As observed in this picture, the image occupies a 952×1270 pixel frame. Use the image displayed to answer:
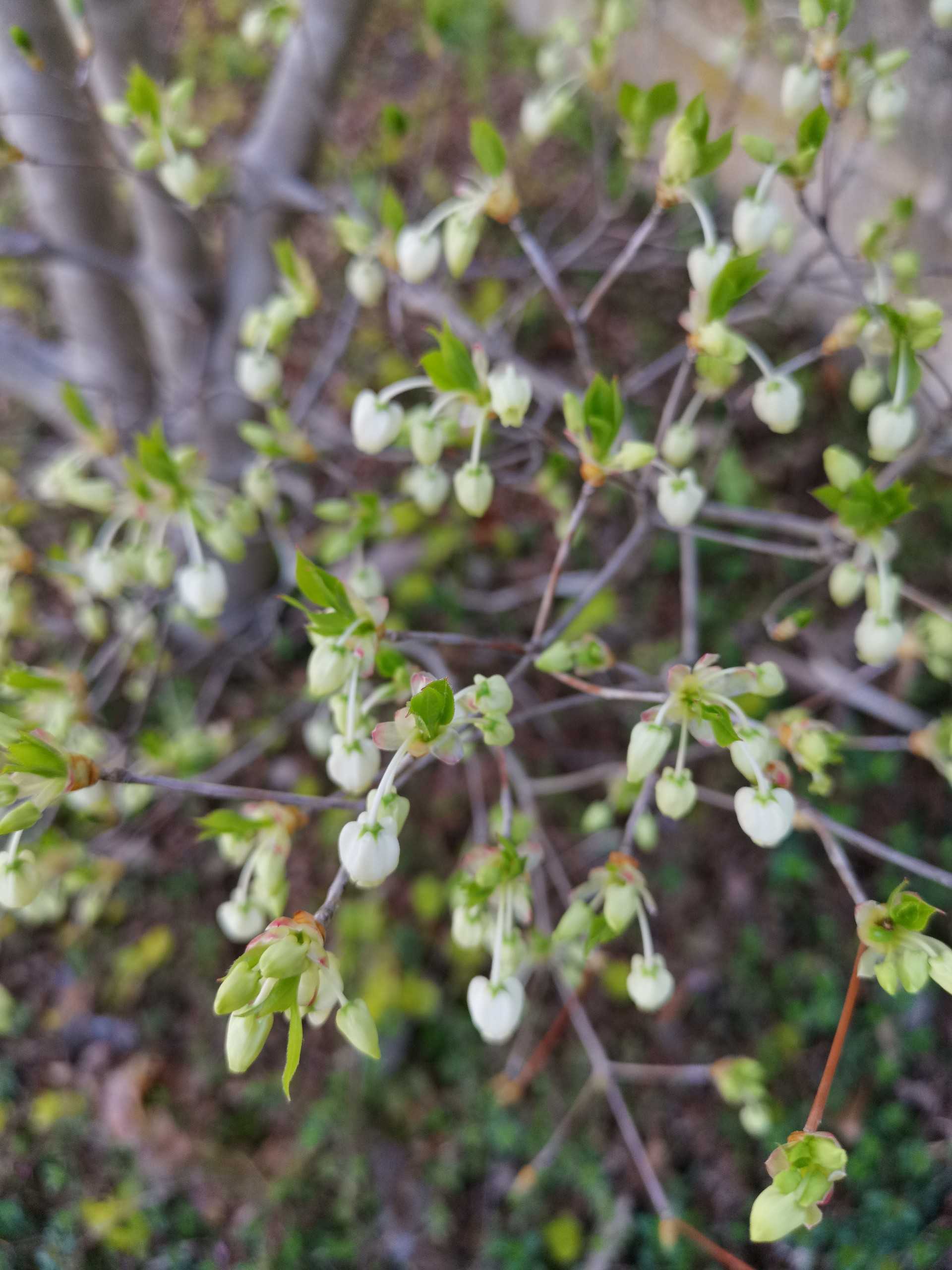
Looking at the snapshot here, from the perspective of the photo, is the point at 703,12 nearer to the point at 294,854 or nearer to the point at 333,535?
the point at 333,535

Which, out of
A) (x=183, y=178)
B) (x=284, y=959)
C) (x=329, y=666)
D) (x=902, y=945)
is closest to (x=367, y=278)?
(x=183, y=178)

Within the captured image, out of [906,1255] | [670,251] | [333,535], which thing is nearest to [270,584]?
[333,535]

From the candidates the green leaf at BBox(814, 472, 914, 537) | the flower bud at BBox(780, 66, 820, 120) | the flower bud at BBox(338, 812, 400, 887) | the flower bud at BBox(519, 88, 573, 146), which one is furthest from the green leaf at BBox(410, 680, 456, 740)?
the flower bud at BBox(519, 88, 573, 146)

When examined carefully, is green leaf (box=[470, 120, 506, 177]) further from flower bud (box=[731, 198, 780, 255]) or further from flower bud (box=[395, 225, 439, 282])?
flower bud (box=[731, 198, 780, 255])

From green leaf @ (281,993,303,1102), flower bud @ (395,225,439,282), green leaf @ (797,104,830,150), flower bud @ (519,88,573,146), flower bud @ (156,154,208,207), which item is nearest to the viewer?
green leaf @ (281,993,303,1102)

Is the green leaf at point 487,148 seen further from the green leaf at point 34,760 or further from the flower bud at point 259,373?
the green leaf at point 34,760

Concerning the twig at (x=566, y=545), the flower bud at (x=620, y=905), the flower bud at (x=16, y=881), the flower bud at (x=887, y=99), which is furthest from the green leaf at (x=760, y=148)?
the flower bud at (x=16, y=881)
